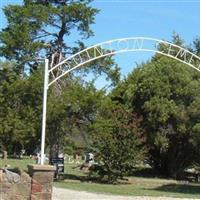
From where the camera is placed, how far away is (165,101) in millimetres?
37250

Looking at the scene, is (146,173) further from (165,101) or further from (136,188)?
(136,188)

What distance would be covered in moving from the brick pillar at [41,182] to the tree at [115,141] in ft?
54.0

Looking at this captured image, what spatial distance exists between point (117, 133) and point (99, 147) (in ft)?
4.35

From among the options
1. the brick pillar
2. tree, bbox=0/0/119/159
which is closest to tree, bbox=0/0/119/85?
tree, bbox=0/0/119/159

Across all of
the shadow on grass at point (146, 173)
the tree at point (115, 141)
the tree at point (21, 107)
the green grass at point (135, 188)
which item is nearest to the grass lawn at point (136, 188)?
the green grass at point (135, 188)

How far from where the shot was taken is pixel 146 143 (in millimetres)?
38094

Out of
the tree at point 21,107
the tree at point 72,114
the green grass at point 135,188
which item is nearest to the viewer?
the green grass at point 135,188

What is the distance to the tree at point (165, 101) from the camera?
36.6 meters

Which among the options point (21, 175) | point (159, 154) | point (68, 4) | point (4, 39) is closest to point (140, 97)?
point (159, 154)

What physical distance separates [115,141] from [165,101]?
276 inches

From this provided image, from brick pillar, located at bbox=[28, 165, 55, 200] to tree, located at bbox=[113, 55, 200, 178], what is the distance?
2141 centimetres

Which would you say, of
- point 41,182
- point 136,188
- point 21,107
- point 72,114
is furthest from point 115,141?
point 41,182

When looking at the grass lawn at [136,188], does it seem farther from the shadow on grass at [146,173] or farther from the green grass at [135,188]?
the shadow on grass at [146,173]

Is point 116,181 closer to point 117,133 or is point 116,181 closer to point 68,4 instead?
point 117,133
